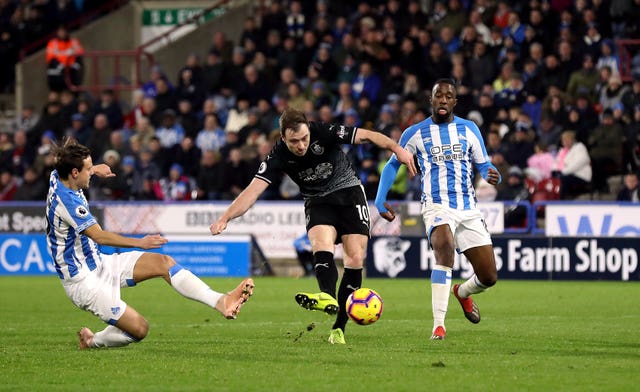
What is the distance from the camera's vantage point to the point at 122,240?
Answer: 1005cm

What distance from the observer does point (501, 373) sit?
8.84 meters

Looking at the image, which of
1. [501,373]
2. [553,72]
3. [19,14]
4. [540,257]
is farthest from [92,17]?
[501,373]

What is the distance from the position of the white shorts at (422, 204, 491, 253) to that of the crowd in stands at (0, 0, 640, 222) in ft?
A: 33.0

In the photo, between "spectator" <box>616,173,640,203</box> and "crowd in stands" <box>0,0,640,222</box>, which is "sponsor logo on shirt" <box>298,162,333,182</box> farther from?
"spectator" <box>616,173,640,203</box>

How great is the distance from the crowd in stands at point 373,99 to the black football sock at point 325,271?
36.5ft

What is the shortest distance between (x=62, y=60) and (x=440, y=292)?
64.7 ft

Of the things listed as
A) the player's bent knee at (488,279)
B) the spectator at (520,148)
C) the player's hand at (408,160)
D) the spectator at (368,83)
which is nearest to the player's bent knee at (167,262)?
the player's hand at (408,160)

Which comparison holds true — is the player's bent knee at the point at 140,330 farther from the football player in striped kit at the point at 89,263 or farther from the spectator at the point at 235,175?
the spectator at the point at 235,175

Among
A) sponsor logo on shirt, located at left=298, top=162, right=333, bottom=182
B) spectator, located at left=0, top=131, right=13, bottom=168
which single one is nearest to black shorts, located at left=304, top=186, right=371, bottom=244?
sponsor logo on shirt, located at left=298, top=162, right=333, bottom=182

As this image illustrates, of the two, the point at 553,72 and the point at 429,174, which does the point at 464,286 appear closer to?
the point at 429,174

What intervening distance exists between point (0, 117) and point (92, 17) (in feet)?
11.5

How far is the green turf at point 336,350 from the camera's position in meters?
8.49

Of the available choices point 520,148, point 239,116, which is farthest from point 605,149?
point 239,116

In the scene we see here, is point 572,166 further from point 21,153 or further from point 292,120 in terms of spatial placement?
point 21,153
